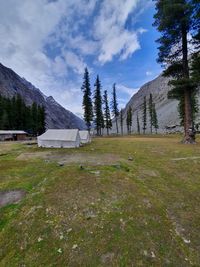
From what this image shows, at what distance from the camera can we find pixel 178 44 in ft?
67.7

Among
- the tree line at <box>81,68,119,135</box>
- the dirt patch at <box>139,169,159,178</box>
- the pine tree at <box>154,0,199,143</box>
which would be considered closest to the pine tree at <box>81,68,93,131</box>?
the tree line at <box>81,68,119,135</box>

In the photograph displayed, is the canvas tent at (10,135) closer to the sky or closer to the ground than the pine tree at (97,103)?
closer to the ground

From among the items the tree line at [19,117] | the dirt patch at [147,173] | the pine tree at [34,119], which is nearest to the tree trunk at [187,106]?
the dirt patch at [147,173]

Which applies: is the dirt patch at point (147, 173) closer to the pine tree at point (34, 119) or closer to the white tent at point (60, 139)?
the white tent at point (60, 139)

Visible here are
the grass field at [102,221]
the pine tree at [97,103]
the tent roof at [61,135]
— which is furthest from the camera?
the pine tree at [97,103]

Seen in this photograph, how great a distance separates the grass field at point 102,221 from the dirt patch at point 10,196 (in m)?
0.30

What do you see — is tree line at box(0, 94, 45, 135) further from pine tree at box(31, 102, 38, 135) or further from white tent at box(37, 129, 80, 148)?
white tent at box(37, 129, 80, 148)

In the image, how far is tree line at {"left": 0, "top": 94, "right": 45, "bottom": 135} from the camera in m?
48.1

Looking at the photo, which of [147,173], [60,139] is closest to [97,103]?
[60,139]

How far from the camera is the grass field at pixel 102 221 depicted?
4.28 meters

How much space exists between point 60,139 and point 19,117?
34.2m

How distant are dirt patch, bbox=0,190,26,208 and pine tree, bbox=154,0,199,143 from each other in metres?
18.2

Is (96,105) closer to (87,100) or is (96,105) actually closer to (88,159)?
(87,100)

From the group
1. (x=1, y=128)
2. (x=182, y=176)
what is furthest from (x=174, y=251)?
(x=1, y=128)
